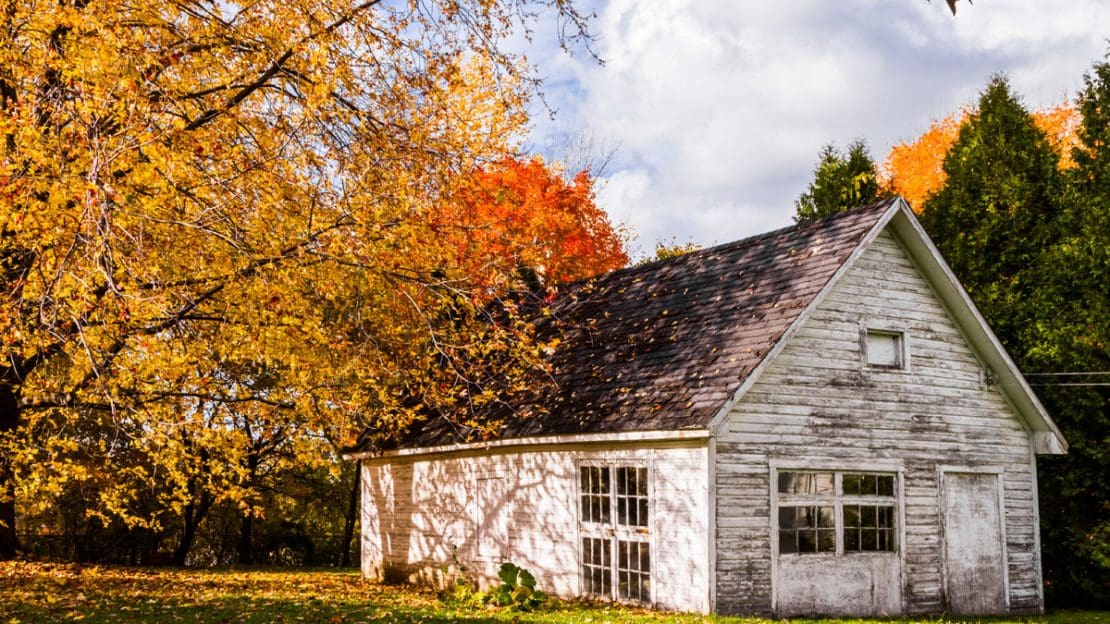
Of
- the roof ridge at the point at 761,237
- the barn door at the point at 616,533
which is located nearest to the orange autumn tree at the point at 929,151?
the roof ridge at the point at 761,237

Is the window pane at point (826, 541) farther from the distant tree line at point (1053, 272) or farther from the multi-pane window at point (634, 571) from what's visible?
the distant tree line at point (1053, 272)

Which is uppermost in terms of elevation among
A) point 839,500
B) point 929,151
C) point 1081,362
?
point 929,151

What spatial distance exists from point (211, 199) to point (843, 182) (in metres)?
16.1

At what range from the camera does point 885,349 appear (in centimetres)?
1678

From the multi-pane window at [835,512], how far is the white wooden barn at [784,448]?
0.03m

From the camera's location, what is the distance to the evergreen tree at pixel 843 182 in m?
24.1

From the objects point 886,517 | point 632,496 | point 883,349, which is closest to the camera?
point 632,496

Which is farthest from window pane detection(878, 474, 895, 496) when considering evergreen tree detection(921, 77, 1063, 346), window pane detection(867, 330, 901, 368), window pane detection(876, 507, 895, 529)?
evergreen tree detection(921, 77, 1063, 346)

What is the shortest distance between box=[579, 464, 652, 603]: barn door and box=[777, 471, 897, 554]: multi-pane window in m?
1.93

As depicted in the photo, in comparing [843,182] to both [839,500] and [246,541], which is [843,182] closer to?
[839,500]

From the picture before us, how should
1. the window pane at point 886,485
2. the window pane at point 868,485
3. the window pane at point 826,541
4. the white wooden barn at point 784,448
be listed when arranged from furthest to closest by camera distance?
the window pane at point 886,485 < the window pane at point 868,485 < the window pane at point 826,541 < the white wooden barn at point 784,448

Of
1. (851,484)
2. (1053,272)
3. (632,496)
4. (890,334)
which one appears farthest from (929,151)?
(632,496)

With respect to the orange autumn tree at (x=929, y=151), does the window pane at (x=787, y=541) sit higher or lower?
lower

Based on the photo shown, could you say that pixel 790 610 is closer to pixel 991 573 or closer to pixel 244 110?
pixel 991 573
